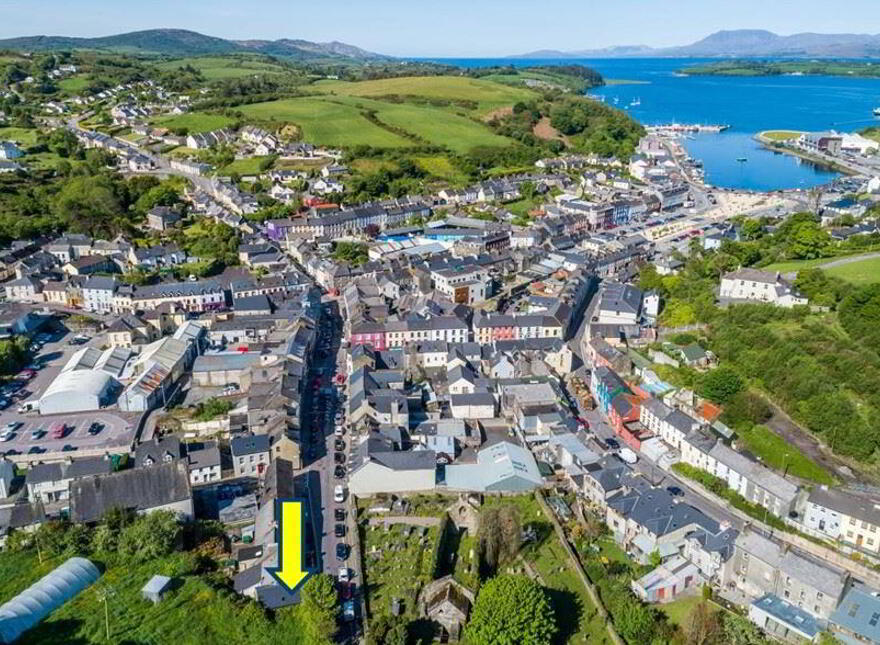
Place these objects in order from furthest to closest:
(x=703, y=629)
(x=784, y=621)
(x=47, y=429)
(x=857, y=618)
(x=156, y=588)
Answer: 1. (x=47, y=429)
2. (x=156, y=588)
3. (x=784, y=621)
4. (x=857, y=618)
5. (x=703, y=629)

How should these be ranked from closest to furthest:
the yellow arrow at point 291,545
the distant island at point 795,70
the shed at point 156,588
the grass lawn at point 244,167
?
the shed at point 156,588
the yellow arrow at point 291,545
the grass lawn at point 244,167
the distant island at point 795,70

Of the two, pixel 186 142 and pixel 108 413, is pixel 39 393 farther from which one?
pixel 186 142

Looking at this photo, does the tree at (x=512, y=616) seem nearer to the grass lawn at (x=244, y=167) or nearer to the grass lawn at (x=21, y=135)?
the grass lawn at (x=244, y=167)

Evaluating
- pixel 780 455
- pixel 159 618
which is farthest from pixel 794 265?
pixel 159 618

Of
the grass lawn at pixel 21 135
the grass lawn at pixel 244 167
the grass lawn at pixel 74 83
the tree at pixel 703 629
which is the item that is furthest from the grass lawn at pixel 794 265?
the grass lawn at pixel 74 83

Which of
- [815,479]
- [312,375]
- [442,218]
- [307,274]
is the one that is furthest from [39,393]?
[442,218]

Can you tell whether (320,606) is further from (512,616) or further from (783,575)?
(783,575)
